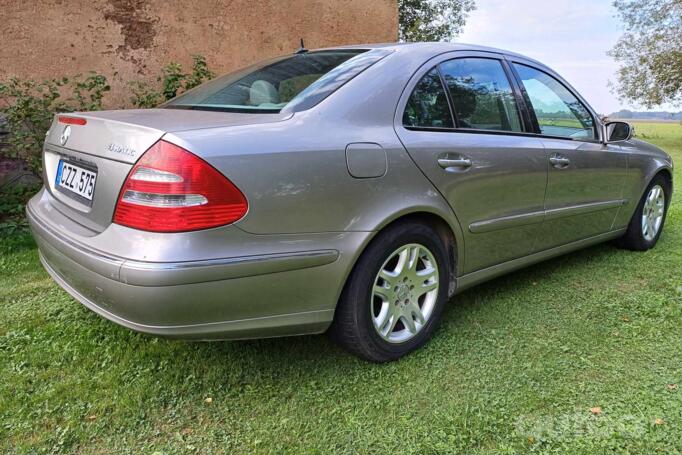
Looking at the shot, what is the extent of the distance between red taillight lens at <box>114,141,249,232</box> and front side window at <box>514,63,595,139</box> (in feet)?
7.08

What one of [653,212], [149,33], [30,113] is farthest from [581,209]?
[149,33]

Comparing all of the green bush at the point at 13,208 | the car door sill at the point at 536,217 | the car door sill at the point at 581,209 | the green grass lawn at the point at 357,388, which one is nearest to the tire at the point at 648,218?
the car door sill at the point at 581,209

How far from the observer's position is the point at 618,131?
3.56 meters

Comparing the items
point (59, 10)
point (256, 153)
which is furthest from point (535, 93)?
point (59, 10)

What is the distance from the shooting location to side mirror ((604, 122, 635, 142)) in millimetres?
3518

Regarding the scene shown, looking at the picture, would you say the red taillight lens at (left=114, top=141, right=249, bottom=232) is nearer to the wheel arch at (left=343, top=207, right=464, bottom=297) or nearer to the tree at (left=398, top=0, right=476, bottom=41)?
the wheel arch at (left=343, top=207, right=464, bottom=297)

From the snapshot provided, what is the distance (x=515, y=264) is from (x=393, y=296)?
3.47 feet

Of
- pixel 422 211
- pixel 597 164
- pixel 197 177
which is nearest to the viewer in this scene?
pixel 197 177

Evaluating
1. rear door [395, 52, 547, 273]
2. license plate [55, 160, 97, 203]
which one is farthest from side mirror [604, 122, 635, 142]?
license plate [55, 160, 97, 203]

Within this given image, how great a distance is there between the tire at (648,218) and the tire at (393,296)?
236cm

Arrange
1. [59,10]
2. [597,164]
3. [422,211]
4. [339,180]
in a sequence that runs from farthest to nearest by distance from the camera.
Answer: [59,10] < [597,164] < [422,211] < [339,180]

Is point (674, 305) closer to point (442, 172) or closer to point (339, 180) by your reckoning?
point (442, 172)

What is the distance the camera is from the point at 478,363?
7.56ft

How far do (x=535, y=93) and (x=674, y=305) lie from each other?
1.53m
